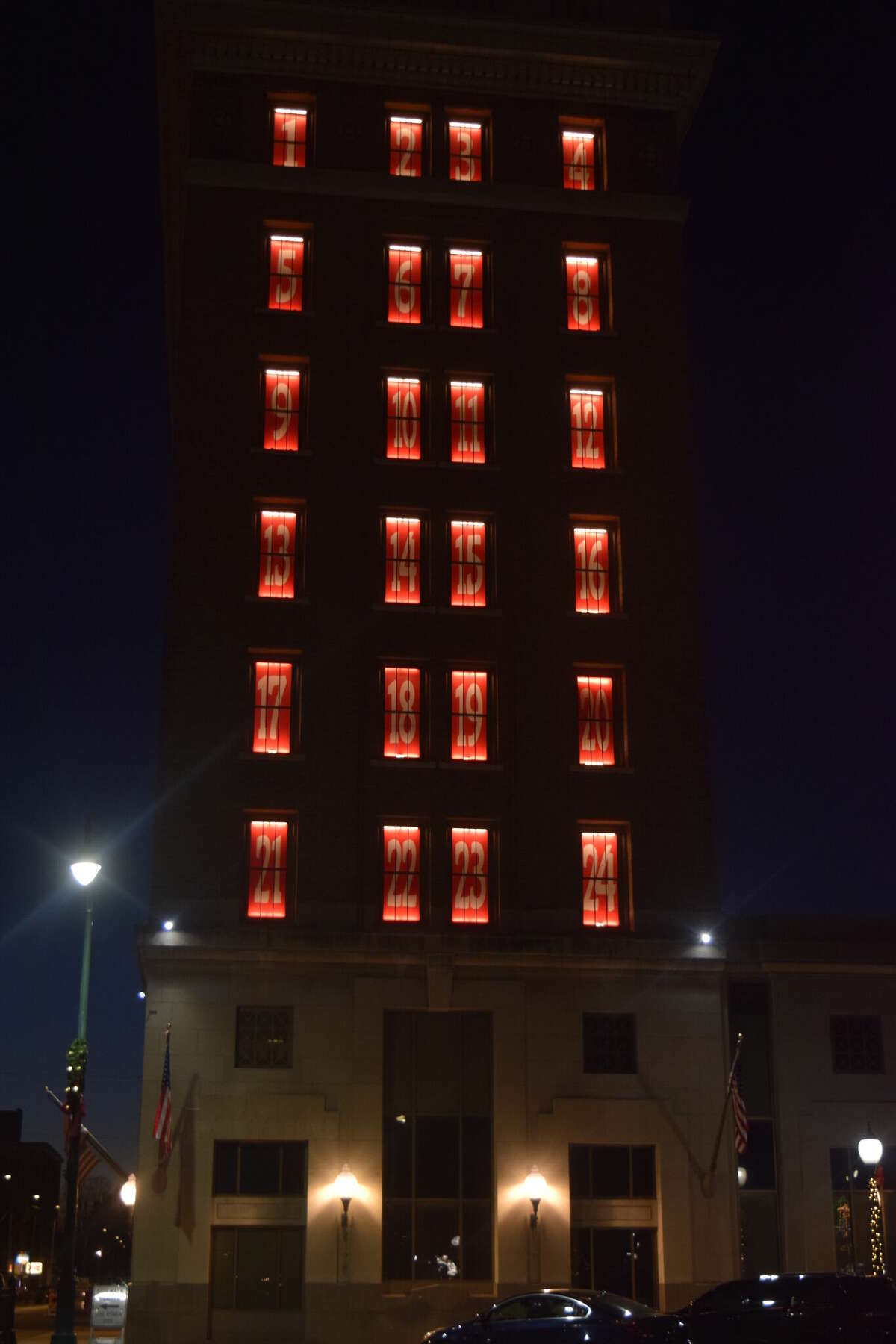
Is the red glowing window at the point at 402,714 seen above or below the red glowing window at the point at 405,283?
below

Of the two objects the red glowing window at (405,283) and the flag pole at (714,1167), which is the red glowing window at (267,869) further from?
the red glowing window at (405,283)

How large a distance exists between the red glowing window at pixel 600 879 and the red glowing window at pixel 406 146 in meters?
22.2

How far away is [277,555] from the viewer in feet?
161

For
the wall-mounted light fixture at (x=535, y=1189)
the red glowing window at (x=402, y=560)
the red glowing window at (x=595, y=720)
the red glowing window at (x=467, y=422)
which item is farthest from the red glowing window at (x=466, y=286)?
the wall-mounted light fixture at (x=535, y=1189)

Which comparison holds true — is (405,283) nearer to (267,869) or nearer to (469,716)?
(469,716)

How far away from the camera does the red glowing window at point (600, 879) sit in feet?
155

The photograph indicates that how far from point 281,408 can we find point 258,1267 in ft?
82.0

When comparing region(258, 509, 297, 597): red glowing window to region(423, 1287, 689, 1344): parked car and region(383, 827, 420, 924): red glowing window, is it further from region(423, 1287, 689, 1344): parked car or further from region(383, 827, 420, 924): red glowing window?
region(423, 1287, 689, 1344): parked car

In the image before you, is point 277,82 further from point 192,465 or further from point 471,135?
point 192,465

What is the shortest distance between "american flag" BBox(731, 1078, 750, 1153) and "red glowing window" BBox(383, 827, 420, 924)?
981 cm

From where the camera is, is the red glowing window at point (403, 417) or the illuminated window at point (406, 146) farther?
the illuminated window at point (406, 146)

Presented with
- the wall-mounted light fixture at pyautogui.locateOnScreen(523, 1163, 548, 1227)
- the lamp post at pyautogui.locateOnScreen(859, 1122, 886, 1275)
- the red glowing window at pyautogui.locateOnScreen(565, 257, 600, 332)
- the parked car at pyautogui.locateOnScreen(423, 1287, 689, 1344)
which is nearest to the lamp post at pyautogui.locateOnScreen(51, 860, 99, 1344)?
the parked car at pyautogui.locateOnScreen(423, 1287, 689, 1344)

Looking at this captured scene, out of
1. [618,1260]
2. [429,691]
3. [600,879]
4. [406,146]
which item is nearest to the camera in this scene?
[618,1260]

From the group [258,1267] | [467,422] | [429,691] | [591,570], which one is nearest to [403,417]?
[467,422]
